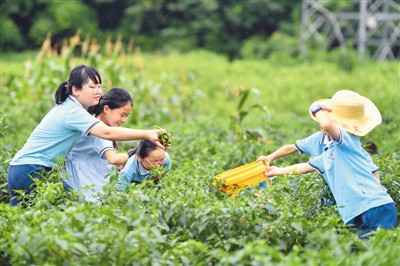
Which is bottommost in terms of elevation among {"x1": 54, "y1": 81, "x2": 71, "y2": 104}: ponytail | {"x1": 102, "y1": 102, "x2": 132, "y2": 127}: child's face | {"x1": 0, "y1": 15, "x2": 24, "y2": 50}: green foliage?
{"x1": 0, "y1": 15, "x2": 24, "y2": 50}: green foliage

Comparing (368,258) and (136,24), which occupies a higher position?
(368,258)

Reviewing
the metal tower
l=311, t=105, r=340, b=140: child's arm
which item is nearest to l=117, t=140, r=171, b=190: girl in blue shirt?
l=311, t=105, r=340, b=140: child's arm

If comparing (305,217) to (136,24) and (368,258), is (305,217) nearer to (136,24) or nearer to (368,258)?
(368,258)

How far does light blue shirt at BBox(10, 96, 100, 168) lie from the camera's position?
559 cm

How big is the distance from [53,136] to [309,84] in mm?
11586

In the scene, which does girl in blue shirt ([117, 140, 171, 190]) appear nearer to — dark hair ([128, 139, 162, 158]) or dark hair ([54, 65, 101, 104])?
dark hair ([128, 139, 162, 158])

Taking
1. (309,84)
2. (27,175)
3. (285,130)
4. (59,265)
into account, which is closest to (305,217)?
(59,265)

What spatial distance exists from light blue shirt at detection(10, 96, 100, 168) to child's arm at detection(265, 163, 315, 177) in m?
1.31

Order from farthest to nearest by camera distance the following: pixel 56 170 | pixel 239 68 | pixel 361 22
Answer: pixel 361 22 → pixel 239 68 → pixel 56 170

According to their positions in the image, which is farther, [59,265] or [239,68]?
[239,68]

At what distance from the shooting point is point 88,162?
5.86 metres

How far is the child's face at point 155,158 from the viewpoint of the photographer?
5.92 m

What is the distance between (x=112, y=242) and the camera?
13.4 feet

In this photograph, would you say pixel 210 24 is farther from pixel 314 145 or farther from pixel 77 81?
pixel 314 145
